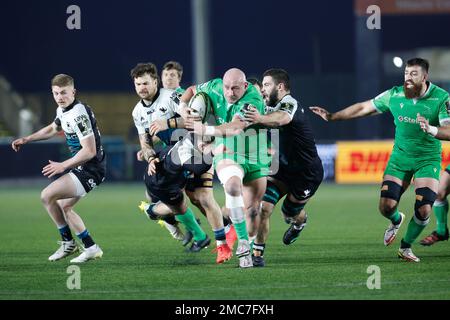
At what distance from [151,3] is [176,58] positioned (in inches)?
83.6

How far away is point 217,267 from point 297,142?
1907 mm

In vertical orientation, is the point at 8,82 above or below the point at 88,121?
below

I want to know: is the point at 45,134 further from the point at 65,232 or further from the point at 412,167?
the point at 412,167

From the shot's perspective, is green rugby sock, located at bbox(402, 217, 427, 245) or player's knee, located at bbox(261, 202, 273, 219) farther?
player's knee, located at bbox(261, 202, 273, 219)

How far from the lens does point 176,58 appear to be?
116 ft

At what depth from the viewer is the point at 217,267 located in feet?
33.3

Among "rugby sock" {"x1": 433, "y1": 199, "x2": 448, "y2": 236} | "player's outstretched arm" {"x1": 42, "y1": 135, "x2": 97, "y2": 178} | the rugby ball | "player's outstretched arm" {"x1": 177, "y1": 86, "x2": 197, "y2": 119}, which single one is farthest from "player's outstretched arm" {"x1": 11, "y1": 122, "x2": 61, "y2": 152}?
"rugby sock" {"x1": 433, "y1": 199, "x2": 448, "y2": 236}

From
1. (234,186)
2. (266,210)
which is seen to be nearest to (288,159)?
(266,210)

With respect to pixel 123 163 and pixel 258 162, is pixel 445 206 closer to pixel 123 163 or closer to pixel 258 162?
pixel 258 162

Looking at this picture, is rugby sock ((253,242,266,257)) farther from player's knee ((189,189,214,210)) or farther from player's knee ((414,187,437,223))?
player's knee ((414,187,437,223))

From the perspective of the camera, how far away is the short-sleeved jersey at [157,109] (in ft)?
37.3

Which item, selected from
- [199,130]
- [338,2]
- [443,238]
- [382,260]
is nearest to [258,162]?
[199,130]

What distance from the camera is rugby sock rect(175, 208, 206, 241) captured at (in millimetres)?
11711

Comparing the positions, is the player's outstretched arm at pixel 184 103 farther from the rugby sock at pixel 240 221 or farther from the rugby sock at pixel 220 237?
the rugby sock at pixel 220 237
